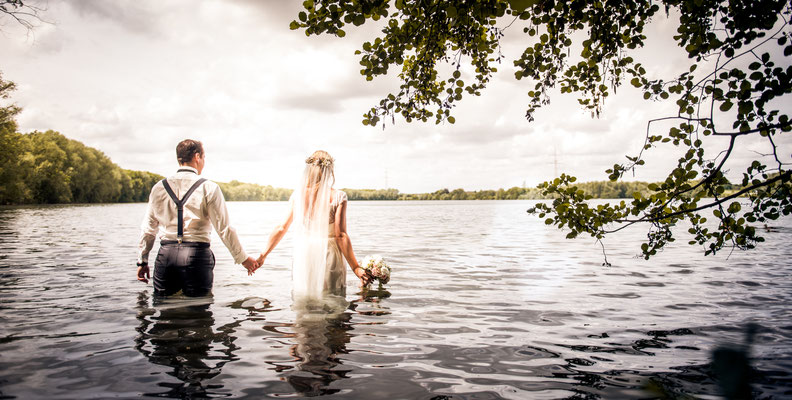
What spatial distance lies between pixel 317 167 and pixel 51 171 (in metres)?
98.1

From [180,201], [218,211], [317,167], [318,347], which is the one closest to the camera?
[318,347]

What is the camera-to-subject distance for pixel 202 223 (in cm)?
670

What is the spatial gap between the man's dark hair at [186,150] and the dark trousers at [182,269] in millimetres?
1307

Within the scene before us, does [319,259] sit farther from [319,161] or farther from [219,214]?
[219,214]

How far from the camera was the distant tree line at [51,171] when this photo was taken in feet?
195

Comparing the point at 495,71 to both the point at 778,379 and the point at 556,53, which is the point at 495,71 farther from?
the point at 778,379

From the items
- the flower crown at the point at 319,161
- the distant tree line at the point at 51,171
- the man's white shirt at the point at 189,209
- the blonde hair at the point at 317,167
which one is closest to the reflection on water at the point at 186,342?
Answer: the man's white shirt at the point at 189,209

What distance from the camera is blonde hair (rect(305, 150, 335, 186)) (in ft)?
25.1

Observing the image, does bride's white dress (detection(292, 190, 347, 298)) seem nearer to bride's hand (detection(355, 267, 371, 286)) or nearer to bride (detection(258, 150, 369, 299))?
bride (detection(258, 150, 369, 299))

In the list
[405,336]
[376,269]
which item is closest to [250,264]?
[376,269]

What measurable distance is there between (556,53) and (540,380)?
452cm

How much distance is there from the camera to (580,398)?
4309 millimetres

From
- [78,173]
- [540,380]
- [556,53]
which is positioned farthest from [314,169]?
[78,173]

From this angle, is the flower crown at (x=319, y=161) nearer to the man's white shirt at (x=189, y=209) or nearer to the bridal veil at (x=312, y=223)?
the bridal veil at (x=312, y=223)
